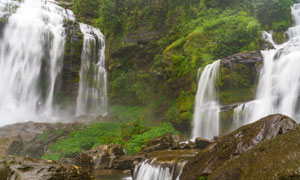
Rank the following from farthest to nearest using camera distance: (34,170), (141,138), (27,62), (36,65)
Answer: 1. (36,65)
2. (27,62)
3. (141,138)
4. (34,170)

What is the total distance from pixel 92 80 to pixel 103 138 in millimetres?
10708

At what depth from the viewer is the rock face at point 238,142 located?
18.0ft

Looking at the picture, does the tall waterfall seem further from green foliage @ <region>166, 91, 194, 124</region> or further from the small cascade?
the small cascade

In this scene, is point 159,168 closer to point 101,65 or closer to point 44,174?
point 44,174

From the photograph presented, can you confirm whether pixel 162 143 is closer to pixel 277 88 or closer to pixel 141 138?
pixel 141 138

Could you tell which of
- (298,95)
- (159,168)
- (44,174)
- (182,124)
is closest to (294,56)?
(298,95)

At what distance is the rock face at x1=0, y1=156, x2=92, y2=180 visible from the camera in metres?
4.77

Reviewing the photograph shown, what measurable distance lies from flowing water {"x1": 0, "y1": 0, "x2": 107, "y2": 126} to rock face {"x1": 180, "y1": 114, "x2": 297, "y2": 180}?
20.1 metres

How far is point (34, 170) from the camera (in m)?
4.89

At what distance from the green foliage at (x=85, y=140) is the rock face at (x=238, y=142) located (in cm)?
1081

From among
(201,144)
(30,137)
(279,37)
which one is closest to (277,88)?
(201,144)

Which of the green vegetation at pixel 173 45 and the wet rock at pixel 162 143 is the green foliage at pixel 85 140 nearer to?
the green vegetation at pixel 173 45

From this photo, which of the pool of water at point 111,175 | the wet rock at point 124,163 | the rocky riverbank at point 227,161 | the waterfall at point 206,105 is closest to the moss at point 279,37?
the waterfall at point 206,105

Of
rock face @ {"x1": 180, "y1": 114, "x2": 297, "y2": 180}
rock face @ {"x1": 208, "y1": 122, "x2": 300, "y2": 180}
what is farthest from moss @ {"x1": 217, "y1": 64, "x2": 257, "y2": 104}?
rock face @ {"x1": 208, "y1": 122, "x2": 300, "y2": 180}
